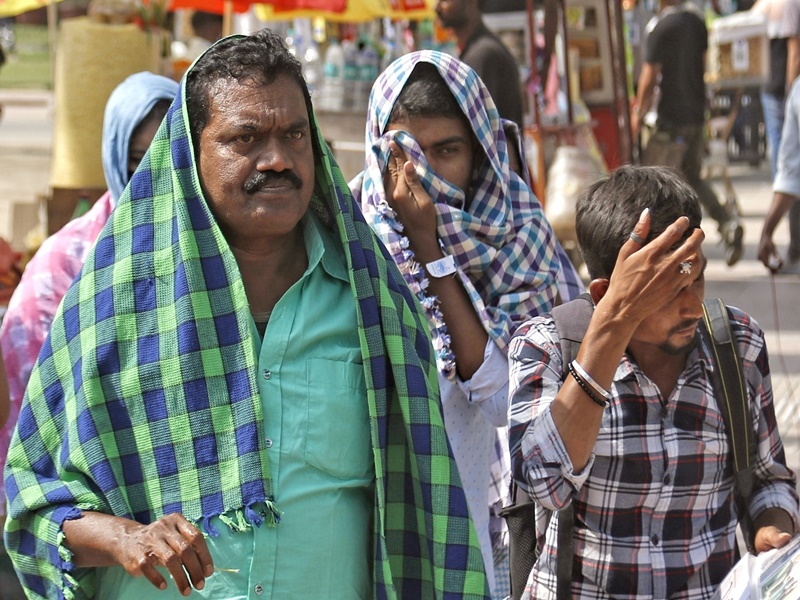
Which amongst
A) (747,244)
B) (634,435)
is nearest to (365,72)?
(747,244)

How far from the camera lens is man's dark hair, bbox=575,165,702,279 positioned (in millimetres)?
2381

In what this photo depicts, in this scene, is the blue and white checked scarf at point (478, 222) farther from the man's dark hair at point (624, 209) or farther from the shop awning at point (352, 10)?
the shop awning at point (352, 10)

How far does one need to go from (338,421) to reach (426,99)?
122 cm

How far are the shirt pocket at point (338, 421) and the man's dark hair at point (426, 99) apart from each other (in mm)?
1092

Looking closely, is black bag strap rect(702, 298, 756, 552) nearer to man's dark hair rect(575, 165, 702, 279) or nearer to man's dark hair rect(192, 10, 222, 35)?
man's dark hair rect(575, 165, 702, 279)

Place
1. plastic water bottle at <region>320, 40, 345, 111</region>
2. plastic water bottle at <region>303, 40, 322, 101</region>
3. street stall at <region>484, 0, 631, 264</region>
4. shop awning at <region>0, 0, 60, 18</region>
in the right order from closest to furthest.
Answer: street stall at <region>484, 0, 631, 264</region> < shop awning at <region>0, 0, 60, 18</region> < plastic water bottle at <region>320, 40, 345, 111</region> < plastic water bottle at <region>303, 40, 322, 101</region>

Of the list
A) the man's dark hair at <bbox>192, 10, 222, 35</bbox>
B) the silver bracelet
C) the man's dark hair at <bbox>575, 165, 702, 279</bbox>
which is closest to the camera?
the silver bracelet

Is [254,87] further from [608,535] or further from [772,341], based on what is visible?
[772,341]

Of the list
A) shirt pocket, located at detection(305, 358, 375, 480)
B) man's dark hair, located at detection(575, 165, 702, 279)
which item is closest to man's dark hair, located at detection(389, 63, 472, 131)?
man's dark hair, located at detection(575, 165, 702, 279)

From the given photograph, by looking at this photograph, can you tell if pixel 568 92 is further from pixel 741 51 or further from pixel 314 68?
pixel 741 51

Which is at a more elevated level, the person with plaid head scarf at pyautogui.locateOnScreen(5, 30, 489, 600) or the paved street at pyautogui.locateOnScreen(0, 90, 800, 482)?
the person with plaid head scarf at pyautogui.locateOnScreen(5, 30, 489, 600)

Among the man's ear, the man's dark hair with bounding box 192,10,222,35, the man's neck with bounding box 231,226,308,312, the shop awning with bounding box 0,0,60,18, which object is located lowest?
the man's ear

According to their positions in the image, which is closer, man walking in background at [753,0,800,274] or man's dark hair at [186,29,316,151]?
man's dark hair at [186,29,316,151]

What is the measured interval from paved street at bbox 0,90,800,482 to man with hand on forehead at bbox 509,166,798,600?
2333 mm
